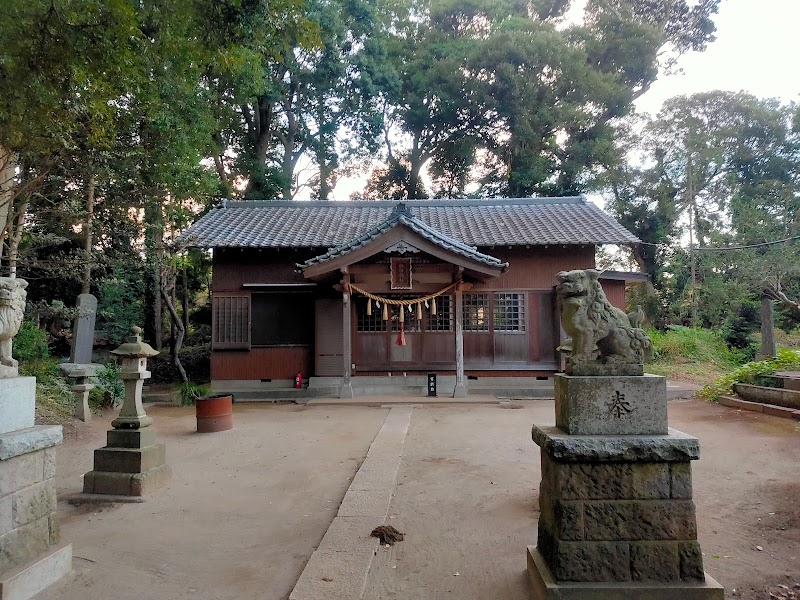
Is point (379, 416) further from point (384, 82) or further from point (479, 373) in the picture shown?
point (384, 82)

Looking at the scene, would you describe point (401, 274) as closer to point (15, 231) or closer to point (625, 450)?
point (15, 231)

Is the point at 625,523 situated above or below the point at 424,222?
below

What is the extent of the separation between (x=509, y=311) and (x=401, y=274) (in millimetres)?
3447

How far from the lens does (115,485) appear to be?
5340 mm

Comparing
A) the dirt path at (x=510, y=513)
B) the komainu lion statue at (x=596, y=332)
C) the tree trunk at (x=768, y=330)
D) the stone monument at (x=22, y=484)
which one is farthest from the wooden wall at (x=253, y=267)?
the tree trunk at (x=768, y=330)

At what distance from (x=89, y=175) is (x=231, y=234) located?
5.14 m

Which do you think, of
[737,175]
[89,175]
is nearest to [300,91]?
[89,175]

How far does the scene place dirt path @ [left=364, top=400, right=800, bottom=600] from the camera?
3334 millimetres

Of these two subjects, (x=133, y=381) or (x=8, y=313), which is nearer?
(x=8, y=313)

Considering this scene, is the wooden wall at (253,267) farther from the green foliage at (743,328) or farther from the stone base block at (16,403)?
the green foliage at (743,328)

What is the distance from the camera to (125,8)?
5.49m

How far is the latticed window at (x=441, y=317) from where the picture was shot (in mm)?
13000

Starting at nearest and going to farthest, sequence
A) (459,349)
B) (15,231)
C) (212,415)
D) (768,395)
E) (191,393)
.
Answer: (212,415), (15,231), (768,395), (459,349), (191,393)

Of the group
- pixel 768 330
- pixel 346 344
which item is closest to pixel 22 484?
pixel 346 344
